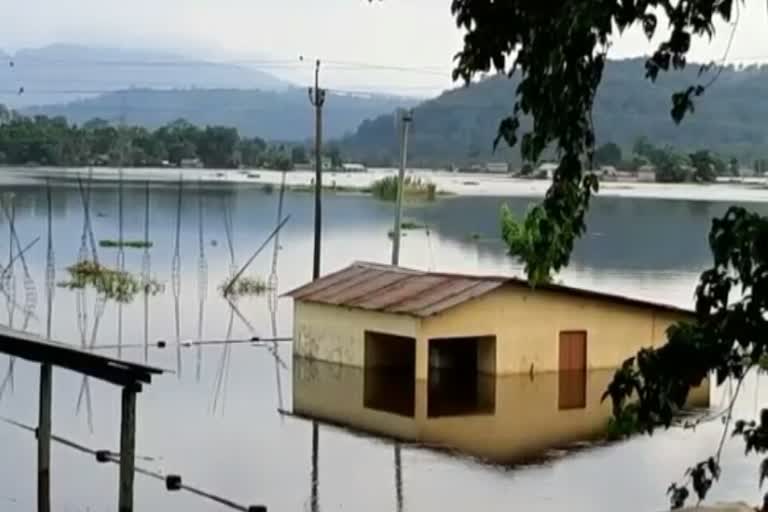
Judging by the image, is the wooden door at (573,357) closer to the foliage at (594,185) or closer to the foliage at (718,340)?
the foliage at (594,185)

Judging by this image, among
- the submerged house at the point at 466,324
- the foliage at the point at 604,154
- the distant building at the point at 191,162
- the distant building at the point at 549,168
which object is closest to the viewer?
the distant building at the point at 549,168

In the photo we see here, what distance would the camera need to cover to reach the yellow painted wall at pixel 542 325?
54.1ft

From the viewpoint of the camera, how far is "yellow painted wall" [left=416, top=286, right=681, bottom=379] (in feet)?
54.1

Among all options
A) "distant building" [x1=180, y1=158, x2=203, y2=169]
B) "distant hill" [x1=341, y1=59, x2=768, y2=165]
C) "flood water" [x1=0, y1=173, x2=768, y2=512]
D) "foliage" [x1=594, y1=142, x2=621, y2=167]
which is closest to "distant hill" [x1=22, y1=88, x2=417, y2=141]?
"distant building" [x1=180, y1=158, x2=203, y2=169]

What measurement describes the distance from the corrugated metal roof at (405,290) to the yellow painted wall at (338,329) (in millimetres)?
113

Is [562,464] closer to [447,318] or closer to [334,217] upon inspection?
[447,318]

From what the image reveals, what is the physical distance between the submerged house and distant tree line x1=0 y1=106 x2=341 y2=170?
31.4 m

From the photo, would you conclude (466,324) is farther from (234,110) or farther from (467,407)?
(234,110)

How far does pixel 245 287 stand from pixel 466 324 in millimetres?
9731

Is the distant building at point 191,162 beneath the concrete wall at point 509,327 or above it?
above

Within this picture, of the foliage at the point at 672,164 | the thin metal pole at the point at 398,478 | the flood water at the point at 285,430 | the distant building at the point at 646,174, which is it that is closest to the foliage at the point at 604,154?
the flood water at the point at 285,430

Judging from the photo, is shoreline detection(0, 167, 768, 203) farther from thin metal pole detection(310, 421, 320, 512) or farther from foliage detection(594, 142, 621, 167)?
foliage detection(594, 142, 621, 167)

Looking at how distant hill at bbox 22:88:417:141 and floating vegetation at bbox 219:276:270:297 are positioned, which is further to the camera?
distant hill at bbox 22:88:417:141

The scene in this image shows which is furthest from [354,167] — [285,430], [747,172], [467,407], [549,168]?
[549,168]
